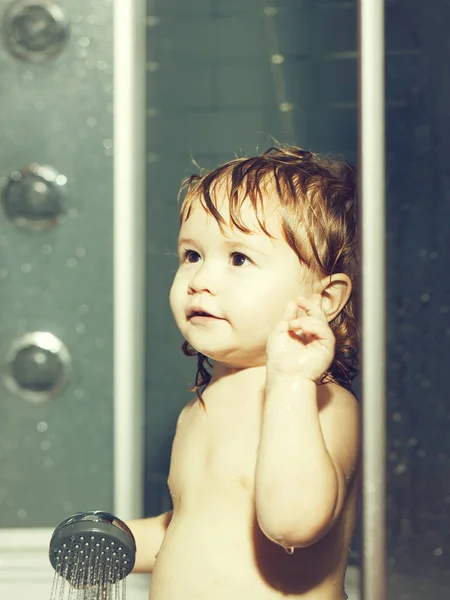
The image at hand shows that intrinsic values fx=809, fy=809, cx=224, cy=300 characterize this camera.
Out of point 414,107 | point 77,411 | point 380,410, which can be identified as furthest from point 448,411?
point 77,411

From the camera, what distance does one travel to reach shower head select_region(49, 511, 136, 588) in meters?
0.78

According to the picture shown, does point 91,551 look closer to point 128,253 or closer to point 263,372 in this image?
point 263,372

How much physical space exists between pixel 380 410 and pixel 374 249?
12 centimetres

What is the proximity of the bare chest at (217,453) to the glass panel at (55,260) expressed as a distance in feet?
1.53

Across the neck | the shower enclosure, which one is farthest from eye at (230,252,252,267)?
the shower enclosure

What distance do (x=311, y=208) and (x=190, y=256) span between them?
138 millimetres

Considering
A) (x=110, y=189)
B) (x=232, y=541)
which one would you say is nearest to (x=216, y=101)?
(x=110, y=189)

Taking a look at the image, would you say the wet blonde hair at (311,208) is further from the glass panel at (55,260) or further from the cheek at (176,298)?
the glass panel at (55,260)

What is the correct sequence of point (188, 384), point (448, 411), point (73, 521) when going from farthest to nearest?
point (188, 384), point (73, 521), point (448, 411)

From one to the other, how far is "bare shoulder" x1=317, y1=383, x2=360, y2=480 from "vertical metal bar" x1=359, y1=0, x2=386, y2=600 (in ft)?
0.43

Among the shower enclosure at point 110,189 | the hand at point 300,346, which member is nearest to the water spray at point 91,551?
the hand at point 300,346

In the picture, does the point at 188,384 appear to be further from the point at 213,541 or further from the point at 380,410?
the point at 380,410

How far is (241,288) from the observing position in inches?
31.7

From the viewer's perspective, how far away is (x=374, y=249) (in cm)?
62
